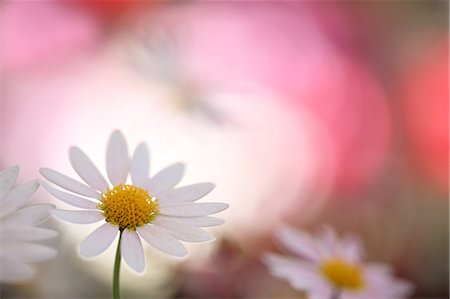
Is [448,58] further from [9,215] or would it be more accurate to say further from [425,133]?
[9,215]

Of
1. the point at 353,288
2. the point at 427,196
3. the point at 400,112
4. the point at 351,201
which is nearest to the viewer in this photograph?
the point at 353,288

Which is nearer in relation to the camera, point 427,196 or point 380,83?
point 427,196

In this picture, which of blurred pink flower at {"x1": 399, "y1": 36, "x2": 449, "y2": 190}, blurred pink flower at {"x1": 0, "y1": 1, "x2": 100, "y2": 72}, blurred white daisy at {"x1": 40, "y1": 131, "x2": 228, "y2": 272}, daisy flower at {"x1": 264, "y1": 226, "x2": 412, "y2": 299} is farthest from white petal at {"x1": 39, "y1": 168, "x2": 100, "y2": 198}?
blurred pink flower at {"x1": 399, "y1": 36, "x2": 449, "y2": 190}

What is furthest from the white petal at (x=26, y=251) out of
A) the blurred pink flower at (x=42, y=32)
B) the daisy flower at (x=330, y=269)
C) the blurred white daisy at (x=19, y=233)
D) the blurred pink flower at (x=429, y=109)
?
the blurred pink flower at (x=429, y=109)

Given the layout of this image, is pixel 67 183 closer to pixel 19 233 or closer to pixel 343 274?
pixel 19 233

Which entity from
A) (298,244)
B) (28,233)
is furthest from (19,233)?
(298,244)

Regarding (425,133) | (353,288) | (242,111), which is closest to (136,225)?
(353,288)
